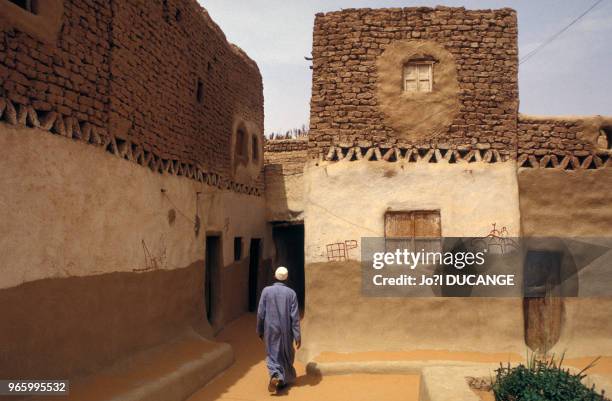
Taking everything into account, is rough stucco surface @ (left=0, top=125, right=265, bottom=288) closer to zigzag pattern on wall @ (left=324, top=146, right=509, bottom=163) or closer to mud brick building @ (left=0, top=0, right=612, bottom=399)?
mud brick building @ (left=0, top=0, right=612, bottom=399)

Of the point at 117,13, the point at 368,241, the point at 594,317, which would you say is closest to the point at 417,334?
the point at 368,241

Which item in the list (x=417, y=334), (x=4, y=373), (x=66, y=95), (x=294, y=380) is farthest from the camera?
(x=417, y=334)

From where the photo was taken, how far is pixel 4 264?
4930 mm

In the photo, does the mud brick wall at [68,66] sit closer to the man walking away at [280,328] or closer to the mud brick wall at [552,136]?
the man walking away at [280,328]

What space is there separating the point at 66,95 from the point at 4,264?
2.12m

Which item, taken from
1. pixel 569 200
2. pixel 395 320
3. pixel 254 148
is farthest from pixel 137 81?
pixel 569 200

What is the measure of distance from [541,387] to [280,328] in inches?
143

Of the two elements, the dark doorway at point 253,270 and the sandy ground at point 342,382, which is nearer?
the sandy ground at point 342,382

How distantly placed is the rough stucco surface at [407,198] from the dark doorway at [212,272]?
329 cm

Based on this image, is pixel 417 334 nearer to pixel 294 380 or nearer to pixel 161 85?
pixel 294 380

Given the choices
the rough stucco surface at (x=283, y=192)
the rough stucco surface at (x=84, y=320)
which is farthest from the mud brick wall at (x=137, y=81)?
the rough stucco surface at (x=283, y=192)

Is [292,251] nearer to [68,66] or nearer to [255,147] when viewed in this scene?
[255,147]

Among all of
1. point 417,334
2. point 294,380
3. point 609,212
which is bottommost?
point 294,380

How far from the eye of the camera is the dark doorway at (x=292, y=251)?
15.5m
